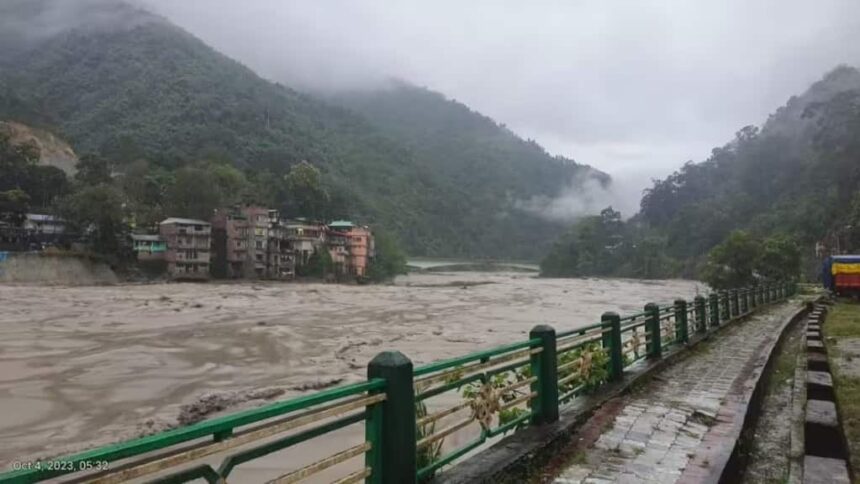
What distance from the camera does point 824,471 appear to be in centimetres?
408

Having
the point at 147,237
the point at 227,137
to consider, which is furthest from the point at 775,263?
the point at 227,137

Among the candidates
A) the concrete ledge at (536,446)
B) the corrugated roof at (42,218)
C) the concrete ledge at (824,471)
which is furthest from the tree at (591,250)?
the concrete ledge at (824,471)

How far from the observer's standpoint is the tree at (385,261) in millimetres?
79381

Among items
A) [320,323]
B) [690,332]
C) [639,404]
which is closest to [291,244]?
[320,323]

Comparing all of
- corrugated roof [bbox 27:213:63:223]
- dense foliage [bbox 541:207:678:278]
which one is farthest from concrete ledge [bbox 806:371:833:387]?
dense foliage [bbox 541:207:678:278]

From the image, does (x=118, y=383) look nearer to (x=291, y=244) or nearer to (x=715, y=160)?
(x=291, y=244)

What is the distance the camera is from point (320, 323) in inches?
1237

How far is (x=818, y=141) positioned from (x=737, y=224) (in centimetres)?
1933

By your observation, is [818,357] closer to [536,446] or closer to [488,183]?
[536,446]

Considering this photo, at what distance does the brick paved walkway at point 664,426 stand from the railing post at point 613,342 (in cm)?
37

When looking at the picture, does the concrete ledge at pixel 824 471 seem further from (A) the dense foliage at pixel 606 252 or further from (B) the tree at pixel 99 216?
(A) the dense foliage at pixel 606 252

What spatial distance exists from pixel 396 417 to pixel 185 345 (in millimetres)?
21965

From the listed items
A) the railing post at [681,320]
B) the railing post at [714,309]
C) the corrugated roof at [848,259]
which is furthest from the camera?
the corrugated roof at [848,259]

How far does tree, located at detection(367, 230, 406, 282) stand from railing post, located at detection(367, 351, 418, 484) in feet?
243
